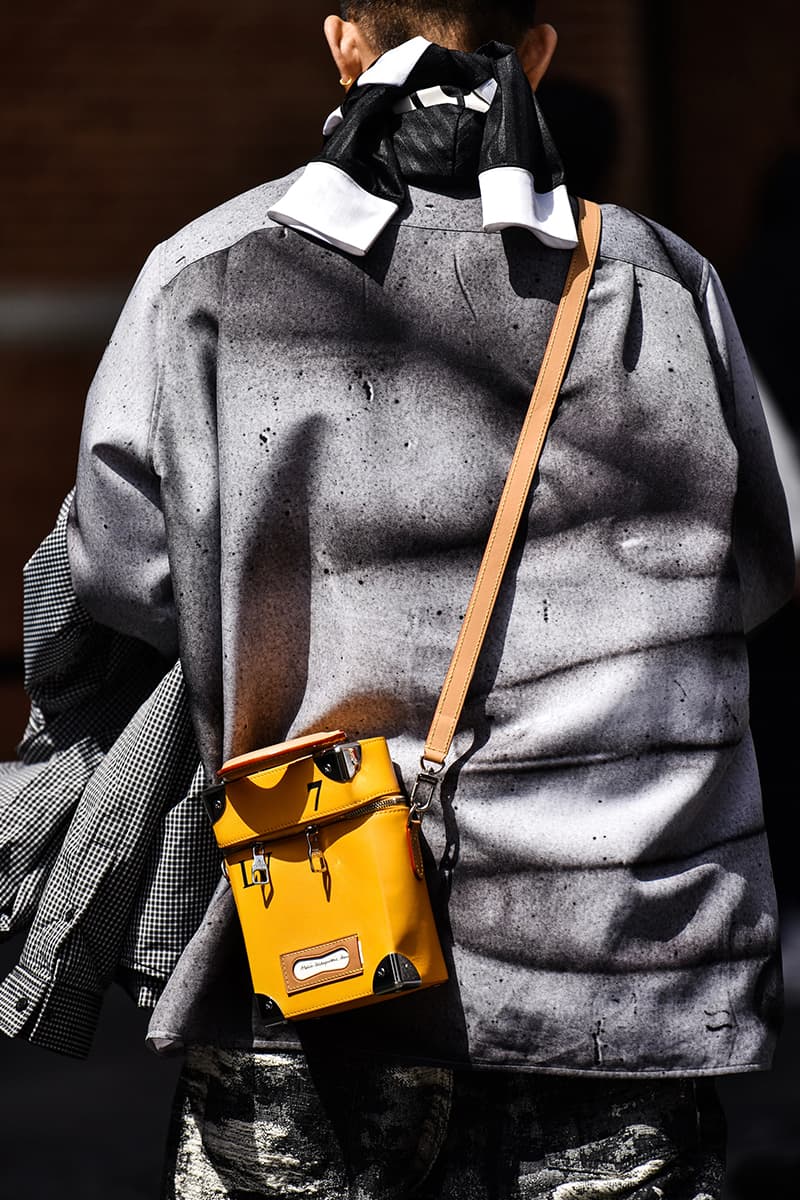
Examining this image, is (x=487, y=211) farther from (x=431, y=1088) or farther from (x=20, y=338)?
(x=20, y=338)

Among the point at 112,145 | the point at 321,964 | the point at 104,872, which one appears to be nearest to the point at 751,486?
the point at 321,964

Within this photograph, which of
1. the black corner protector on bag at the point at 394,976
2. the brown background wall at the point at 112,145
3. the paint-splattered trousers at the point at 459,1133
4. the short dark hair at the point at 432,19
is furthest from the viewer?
the brown background wall at the point at 112,145

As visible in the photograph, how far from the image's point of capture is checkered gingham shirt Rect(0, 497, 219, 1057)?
80.8 inches

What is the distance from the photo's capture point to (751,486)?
6.88 ft

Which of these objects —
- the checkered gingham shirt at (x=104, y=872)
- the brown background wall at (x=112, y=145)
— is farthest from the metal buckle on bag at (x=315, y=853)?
the brown background wall at (x=112, y=145)

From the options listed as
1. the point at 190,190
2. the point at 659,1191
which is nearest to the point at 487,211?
the point at 659,1191

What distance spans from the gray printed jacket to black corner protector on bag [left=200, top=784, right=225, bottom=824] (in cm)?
7

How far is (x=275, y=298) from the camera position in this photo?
192 cm

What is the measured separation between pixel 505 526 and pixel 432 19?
69 centimetres

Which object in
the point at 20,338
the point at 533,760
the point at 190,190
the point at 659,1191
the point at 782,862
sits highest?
the point at 190,190

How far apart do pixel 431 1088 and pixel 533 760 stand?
1.36 feet

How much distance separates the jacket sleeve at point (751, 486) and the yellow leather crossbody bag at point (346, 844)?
0.25 metres

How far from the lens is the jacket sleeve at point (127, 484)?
197 centimetres

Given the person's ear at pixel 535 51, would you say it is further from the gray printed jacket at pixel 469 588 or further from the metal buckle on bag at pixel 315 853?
the metal buckle on bag at pixel 315 853
